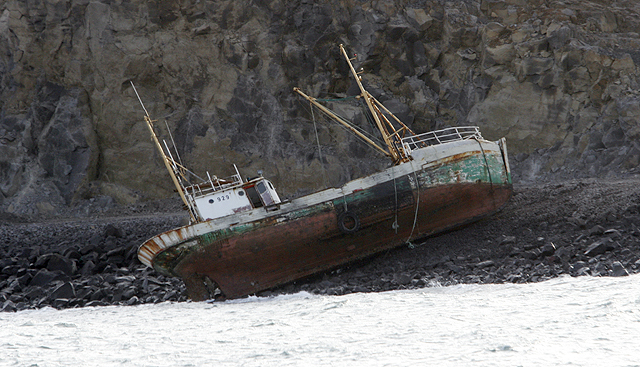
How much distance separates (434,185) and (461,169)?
0.83 meters

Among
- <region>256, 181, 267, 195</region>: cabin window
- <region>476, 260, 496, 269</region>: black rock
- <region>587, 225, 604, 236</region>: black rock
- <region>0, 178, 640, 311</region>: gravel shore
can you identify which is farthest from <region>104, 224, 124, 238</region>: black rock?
<region>587, 225, 604, 236</region>: black rock

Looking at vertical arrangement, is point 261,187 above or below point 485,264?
above

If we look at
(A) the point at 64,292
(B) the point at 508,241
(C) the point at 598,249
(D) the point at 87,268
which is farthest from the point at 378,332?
(D) the point at 87,268

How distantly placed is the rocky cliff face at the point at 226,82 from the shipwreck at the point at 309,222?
11342 mm

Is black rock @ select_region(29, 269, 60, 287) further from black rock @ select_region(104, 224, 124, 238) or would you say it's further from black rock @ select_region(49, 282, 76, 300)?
black rock @ select_region(104, 224, 124, 238)

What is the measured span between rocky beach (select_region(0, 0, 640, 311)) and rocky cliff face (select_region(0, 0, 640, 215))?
6 centimetres

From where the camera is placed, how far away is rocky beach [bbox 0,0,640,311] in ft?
71.4

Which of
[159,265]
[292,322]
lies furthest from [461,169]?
[159,265]

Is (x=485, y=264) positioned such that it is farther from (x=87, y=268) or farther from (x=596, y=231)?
(x=87, y=268)

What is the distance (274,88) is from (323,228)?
14.2 metres

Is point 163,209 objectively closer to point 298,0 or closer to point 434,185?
point 298,0

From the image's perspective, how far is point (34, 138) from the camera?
25.8 metres

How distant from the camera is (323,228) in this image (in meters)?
11.9

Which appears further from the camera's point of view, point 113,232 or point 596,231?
point 113,232
